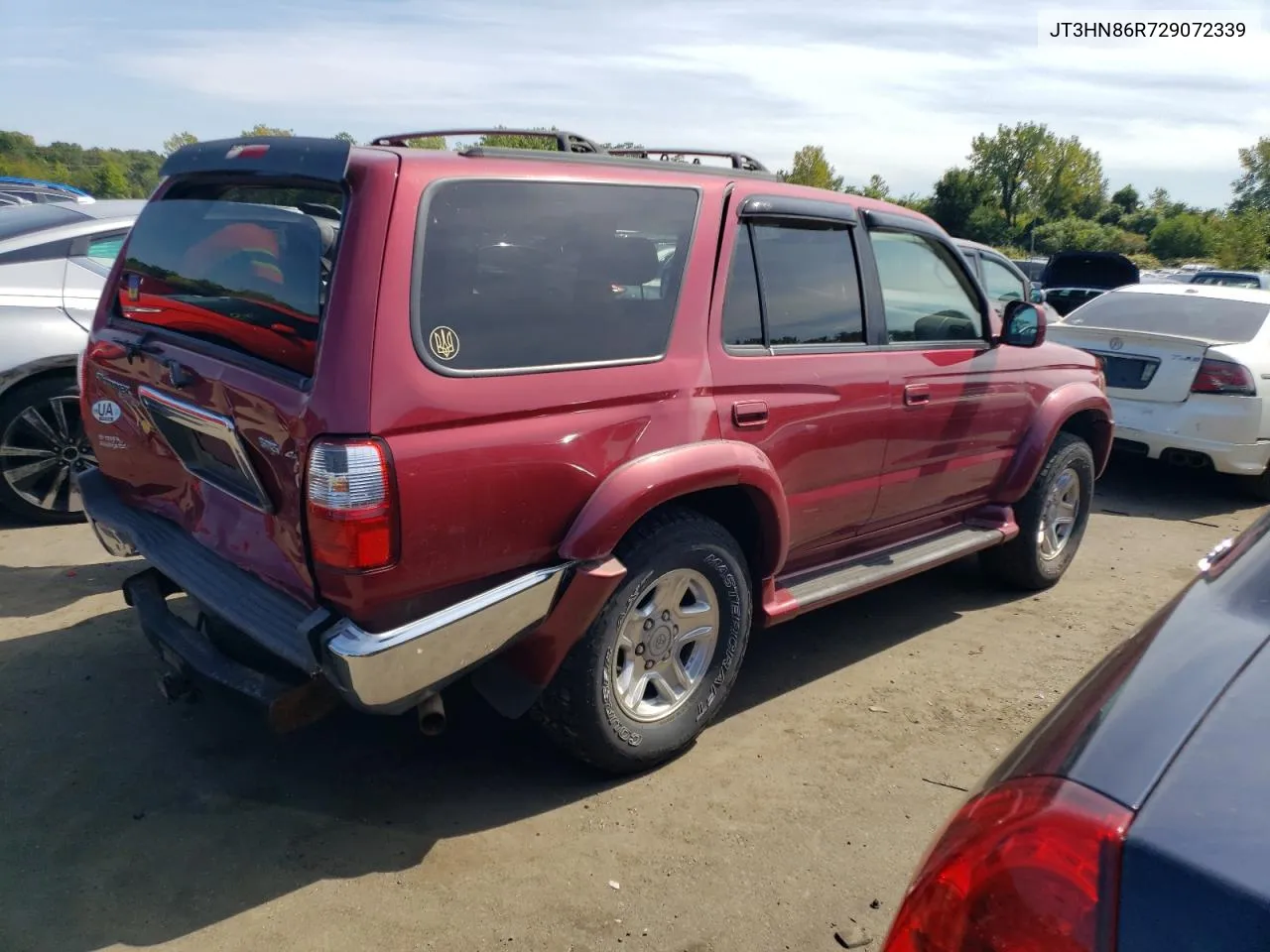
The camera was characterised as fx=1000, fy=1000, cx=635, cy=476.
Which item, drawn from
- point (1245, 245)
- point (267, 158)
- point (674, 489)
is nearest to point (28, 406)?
point (267, 158)

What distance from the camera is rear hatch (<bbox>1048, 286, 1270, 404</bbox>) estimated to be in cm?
714

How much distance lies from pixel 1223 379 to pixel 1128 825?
22.3 feet

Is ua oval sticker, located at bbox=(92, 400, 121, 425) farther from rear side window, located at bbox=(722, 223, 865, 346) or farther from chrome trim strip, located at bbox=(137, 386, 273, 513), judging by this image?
rear side window, located at bbox=(722, 223, 865, 346)

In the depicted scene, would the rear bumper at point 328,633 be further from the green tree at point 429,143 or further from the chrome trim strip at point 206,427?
the green tree at point 429,143

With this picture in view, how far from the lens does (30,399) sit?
5.40 m

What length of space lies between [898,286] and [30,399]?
14.9ft

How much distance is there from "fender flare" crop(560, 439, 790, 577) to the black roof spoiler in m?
1.15

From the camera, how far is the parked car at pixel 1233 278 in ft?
68.1

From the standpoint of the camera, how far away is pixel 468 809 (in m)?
3.15

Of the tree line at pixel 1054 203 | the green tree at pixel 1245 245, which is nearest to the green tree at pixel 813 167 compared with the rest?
the tree line at pixel 1054 203

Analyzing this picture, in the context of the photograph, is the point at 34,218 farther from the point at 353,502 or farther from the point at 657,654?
the point at 657,654

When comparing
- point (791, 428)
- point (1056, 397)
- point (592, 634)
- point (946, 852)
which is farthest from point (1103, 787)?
point (1056, 397)

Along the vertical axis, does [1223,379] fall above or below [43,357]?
above

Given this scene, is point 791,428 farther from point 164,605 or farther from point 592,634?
point 164,605
